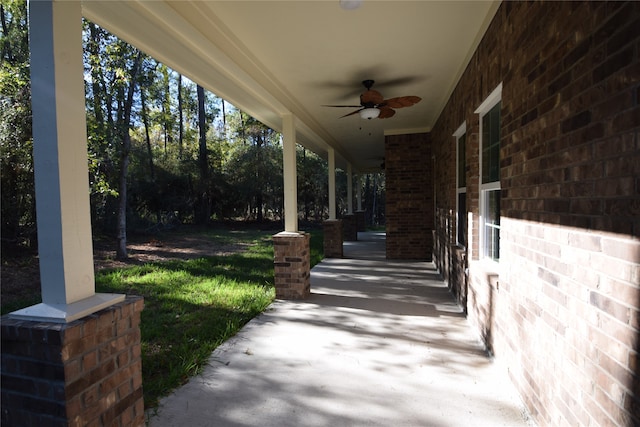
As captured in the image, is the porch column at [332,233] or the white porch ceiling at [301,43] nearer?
the white porch ceiling at [301,43]

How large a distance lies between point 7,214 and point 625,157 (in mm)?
10511

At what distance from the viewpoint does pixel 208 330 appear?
3701mm

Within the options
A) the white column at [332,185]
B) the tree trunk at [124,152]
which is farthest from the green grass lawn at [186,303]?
the tree trunk at [124,152]

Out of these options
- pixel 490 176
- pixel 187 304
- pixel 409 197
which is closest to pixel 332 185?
pixel 409 197

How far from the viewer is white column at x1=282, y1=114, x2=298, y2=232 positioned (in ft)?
16.2

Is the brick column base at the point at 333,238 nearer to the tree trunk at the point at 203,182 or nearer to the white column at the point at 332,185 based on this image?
the white column at the point at 332,185

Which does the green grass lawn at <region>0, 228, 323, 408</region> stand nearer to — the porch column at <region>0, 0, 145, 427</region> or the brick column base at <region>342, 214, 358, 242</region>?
the porch column at <region>0, 0, 145, 427</region>

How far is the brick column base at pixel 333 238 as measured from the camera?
8.38 m

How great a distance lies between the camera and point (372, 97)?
4.12 m

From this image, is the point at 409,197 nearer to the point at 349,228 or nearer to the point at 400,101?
the point at 400,101

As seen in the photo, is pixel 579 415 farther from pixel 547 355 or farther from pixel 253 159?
pixel 253 159

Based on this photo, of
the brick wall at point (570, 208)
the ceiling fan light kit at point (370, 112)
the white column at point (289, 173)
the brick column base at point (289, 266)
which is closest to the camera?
the brick wall at point (570, 208)

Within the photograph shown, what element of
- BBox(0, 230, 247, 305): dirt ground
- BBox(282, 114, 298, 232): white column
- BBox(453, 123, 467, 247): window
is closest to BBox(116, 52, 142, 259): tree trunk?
BBox(0, 230, 247, 305): dirt ground

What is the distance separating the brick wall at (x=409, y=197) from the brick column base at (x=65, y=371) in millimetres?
6859
